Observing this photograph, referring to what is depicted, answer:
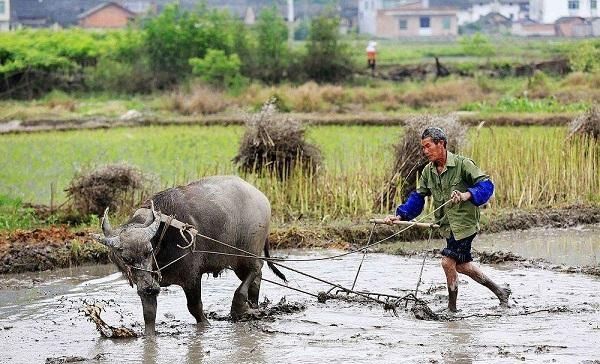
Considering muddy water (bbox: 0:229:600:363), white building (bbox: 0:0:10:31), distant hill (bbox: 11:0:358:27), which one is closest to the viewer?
muddy water (bbox: 0:229:600:363)

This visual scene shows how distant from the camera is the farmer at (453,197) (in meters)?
7.73

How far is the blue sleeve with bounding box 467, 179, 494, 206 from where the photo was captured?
766 centimetres

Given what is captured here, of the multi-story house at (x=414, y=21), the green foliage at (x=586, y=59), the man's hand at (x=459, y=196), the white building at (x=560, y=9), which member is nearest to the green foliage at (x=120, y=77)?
the green foliage at (x=586, y=59)

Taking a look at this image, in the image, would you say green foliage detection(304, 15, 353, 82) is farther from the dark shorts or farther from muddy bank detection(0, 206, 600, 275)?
the dark shorts

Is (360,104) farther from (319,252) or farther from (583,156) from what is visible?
(319,252)

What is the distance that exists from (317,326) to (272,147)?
5340 millimetres

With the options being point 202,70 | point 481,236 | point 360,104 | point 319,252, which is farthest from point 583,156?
point 202,70

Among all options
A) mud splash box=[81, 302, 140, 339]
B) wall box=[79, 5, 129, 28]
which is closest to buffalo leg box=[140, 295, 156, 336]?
mud splash box=[81, 302, 140, 339]

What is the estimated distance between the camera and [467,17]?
7494 centimetres

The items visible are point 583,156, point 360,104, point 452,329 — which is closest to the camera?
point 452,329

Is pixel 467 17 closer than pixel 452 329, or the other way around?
pixel 452 329

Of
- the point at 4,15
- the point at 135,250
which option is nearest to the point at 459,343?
the point at 135,250

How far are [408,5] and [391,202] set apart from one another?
57.6 metres

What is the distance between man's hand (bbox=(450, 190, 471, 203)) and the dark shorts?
0.43 meters
